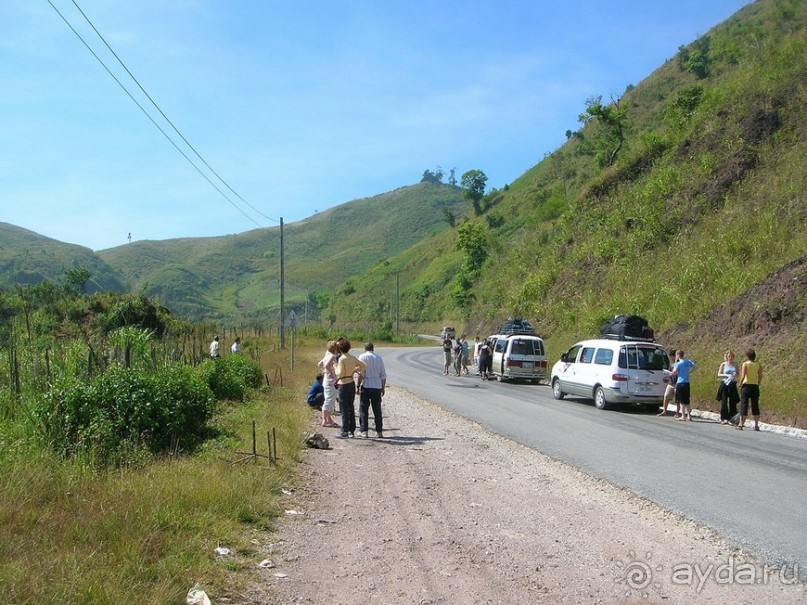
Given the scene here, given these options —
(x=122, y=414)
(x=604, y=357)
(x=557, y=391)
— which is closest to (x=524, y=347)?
(x=557, y=391)

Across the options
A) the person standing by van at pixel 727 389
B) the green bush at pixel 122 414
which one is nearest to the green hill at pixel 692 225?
the person standing by van at pixel 727 389

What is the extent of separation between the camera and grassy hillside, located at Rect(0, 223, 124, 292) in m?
138

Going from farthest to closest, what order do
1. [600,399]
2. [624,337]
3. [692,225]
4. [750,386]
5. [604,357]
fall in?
[692,225] < [624,337] < [604,357] < [600,399] < [750,386]

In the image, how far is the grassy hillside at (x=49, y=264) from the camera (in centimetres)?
13750

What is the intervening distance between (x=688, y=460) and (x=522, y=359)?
17.4 meters

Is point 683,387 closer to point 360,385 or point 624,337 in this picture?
point 624,337

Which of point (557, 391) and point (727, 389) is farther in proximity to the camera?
point (557, 391)

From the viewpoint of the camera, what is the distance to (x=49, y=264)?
155250 mm

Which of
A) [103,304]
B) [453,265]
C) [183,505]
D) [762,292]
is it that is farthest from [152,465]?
[453,265]

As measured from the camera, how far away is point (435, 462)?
10898 millimetres

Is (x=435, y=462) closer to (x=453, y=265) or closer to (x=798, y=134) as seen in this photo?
(x=798, y=134)

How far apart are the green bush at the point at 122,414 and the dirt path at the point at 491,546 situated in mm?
2103

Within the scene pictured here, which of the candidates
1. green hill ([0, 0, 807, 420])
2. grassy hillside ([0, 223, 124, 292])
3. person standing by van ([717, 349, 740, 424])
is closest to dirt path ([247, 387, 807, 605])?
person standing by van ([717, 349, 740, 424])

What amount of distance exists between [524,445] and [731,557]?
21.4 ft
